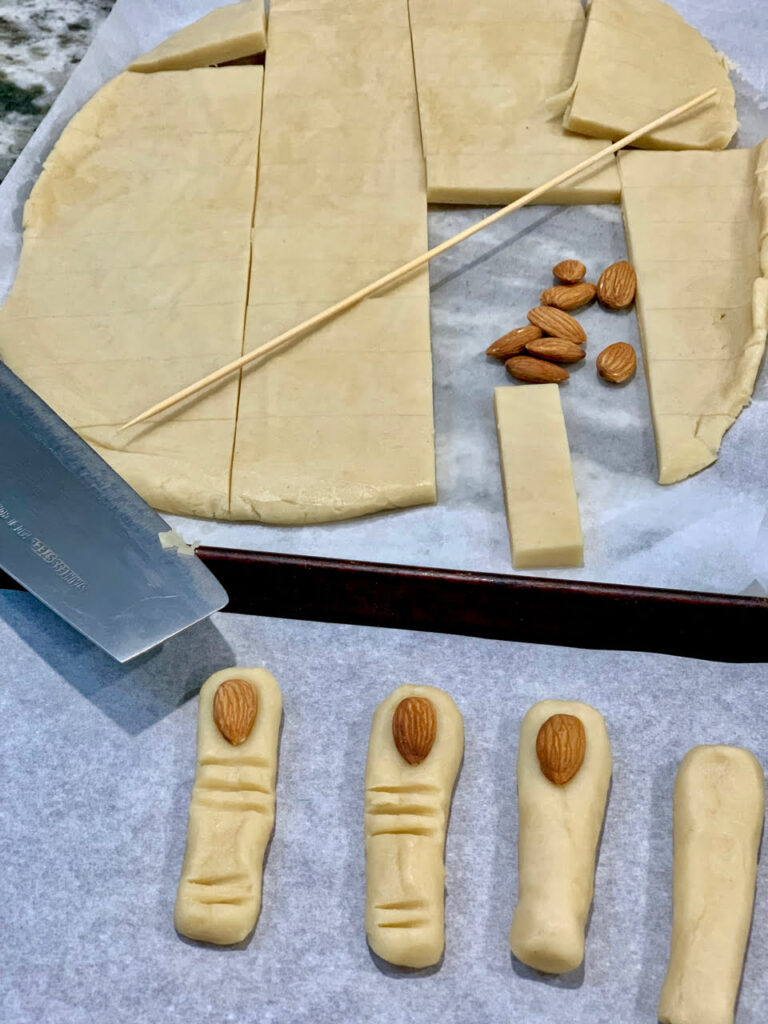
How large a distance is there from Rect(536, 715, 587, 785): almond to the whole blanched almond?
1.33m

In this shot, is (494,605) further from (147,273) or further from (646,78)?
(646,78)

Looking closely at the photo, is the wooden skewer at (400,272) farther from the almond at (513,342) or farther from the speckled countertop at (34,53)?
the speckled countertop at (34,53)

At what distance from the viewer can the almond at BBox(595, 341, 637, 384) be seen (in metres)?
2.78

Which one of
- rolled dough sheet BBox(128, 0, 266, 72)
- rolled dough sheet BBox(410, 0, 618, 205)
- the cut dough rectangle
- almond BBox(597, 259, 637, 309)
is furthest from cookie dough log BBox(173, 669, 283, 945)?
rolled dough sheet BBox(128, 0, 266, 72)

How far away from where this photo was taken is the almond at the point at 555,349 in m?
2.81

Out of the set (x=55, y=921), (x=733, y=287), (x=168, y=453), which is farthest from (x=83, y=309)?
(x=733, y=287)

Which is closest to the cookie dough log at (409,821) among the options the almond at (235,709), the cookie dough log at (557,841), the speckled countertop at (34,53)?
the cookie dough log at (557,841)

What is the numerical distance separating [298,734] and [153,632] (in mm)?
401

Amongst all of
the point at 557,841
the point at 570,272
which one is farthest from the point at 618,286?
the point at 557,841

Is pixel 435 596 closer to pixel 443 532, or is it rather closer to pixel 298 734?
pixel 443 532

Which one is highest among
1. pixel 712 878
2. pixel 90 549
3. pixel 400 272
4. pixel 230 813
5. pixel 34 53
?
pixel 34 53

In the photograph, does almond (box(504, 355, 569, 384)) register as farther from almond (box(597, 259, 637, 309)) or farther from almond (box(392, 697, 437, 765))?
almond (box(392, 697, 437, 765))

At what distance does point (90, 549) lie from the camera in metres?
2.25

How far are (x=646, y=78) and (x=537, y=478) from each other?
1677 millimetres
